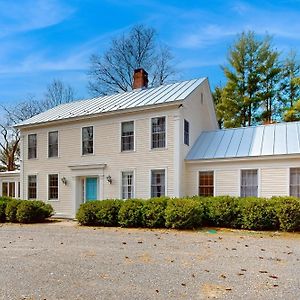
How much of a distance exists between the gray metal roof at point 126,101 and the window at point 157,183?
323 cm

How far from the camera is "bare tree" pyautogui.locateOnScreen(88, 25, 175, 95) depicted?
33.0m

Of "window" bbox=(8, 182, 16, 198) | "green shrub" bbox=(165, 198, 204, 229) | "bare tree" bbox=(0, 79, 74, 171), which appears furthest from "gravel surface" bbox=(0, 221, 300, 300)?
"bare tree" bbox=(0, 79, 74, 171)

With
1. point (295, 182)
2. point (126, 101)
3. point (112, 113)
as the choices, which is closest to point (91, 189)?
point (112, 113)

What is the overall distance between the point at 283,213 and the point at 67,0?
954cm

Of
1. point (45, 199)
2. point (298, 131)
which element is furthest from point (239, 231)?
point (45, 199)

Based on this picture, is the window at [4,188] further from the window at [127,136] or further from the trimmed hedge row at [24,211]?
the window at [127,136]

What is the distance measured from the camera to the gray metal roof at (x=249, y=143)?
46.9ft

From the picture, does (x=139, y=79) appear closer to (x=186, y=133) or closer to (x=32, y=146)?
(x=186, y=133)

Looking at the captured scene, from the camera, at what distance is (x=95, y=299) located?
15.7 ft

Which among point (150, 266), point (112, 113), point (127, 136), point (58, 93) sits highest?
point (58, 93)

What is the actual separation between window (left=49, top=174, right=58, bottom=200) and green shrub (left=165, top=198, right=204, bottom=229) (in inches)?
334

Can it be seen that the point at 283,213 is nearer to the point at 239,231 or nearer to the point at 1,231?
the point at 239,231

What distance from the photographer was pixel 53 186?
744 inches

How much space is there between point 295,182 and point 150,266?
30.1ft
